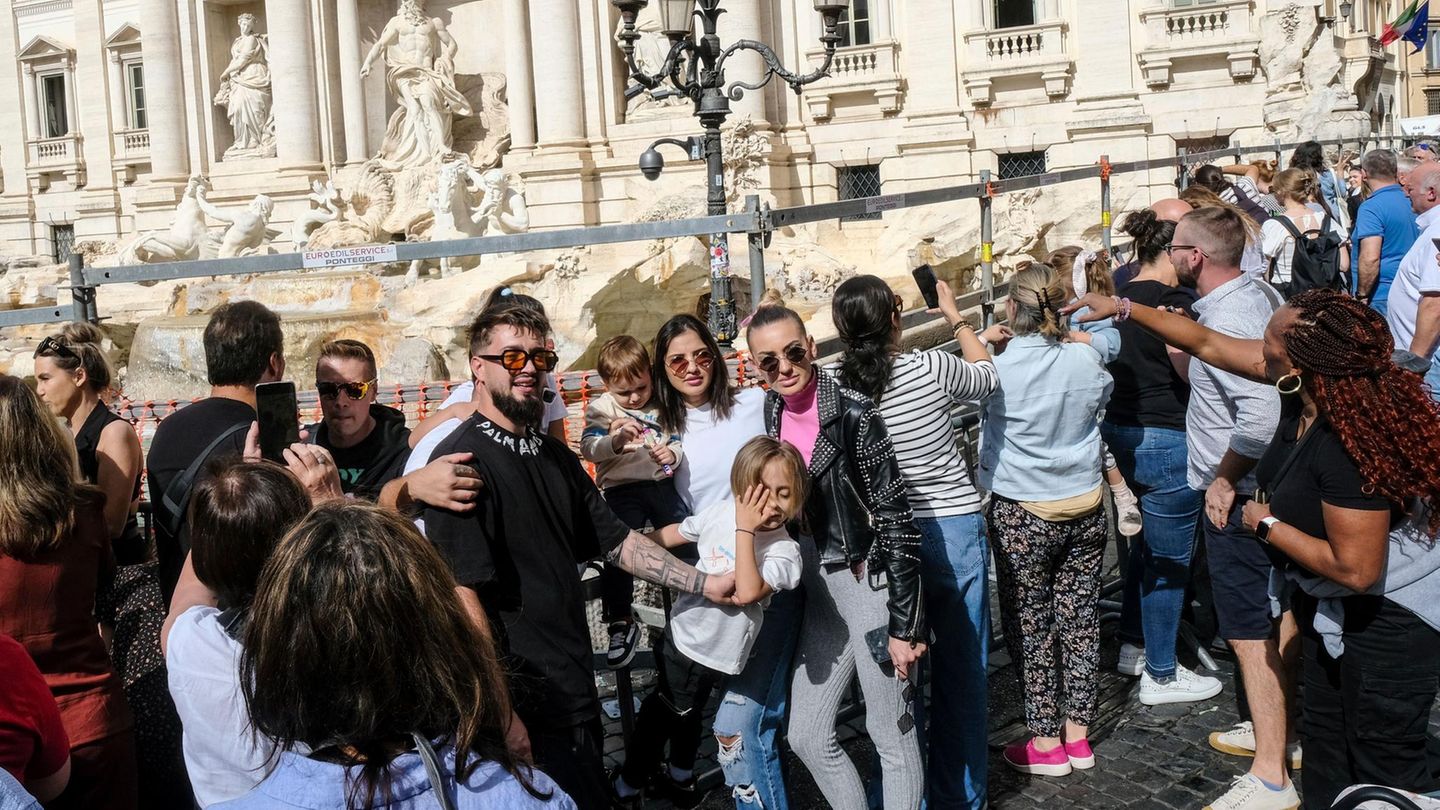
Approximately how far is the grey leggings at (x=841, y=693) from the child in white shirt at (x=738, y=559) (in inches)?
7.6

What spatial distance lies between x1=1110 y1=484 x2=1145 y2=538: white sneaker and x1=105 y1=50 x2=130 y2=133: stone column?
28334 millimetres

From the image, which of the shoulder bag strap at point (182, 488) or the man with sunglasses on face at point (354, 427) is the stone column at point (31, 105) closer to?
the man with sunglasses on face at point (354, 427)

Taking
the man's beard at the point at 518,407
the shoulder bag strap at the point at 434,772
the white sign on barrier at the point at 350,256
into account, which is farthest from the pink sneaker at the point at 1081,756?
the white sign on barrier at the point at 350,256

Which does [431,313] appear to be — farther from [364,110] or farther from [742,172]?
[364,110]

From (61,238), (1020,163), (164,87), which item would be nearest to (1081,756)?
(1020,163)

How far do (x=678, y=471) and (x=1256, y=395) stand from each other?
1.87 m

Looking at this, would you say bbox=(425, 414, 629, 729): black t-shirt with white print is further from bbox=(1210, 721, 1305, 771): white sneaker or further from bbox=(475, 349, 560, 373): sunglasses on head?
bbox=(1210, 721, 1305, 771): white sneaker

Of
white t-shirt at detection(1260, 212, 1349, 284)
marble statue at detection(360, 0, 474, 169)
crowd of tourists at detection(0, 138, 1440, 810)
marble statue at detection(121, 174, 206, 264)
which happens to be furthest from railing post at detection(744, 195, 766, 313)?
marble statue at detection(121, 174, 206, 264)

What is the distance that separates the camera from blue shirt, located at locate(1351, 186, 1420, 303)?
6.98 meters

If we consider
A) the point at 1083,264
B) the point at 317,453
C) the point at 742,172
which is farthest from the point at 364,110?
the point at 317,453

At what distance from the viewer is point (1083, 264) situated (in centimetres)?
519

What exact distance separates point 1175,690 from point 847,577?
205 cm

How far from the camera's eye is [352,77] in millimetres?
23641

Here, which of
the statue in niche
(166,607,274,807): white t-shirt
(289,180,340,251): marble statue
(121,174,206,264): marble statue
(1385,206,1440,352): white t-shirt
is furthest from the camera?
the statue in niche
